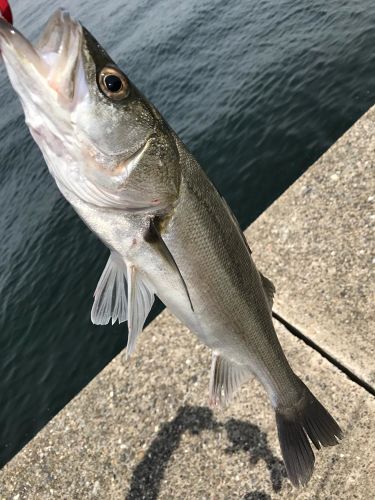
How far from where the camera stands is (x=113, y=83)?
2.12 metres

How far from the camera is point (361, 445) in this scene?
3461 millimetres

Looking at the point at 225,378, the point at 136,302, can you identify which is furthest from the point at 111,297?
the point at 225,378

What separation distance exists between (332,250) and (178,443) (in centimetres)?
243

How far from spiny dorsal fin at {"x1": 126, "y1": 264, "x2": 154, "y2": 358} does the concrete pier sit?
6.20ft

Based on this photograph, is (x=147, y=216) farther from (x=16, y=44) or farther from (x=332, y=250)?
(x=332, y=250)

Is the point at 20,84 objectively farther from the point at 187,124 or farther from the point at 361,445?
the point at 187,124

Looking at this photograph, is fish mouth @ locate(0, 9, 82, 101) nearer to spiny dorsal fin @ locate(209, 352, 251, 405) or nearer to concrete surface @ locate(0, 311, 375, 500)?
spiny dorsal fin @ locate(209, 352, 251, 405)

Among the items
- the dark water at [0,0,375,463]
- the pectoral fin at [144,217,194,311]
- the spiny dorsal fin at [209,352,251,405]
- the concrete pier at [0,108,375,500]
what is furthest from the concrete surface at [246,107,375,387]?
the dark water at [0,0,375,463]

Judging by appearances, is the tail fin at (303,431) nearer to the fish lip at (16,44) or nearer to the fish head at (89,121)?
the fish head at (89,121)

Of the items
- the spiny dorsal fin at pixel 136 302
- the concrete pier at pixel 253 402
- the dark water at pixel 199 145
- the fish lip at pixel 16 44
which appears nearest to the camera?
the fish lip at pixel 16 44

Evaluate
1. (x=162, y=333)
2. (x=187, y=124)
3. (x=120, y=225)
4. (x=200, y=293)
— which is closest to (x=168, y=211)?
(x=120, y=225)

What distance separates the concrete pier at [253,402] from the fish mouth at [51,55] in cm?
308

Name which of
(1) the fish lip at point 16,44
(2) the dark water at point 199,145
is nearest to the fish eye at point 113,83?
(1) the fish lip at point 16,44

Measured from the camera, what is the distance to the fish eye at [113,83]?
2.08 meters
